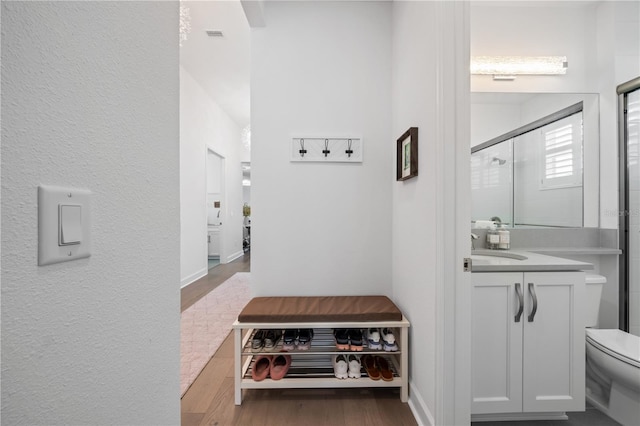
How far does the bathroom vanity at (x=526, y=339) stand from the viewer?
4.75 feet

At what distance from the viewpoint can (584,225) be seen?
6.67ft

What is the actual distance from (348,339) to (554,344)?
43.0 inches

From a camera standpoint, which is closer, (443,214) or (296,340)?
(443,214)

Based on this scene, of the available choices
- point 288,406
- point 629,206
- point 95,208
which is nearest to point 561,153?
Result: point 629,206

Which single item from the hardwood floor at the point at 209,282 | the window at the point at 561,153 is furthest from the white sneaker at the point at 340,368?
the hardwood floor at the point at 209,282

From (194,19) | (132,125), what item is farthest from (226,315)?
(194,19)

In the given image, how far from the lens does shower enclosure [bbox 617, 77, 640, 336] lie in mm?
1902

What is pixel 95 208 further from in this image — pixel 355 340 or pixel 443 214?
pixel 355 340

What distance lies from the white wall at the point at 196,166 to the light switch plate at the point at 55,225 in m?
3.63

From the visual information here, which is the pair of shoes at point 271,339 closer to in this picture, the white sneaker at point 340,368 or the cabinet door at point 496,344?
the white sneaker at point 340,368

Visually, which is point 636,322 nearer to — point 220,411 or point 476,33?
point 476,33

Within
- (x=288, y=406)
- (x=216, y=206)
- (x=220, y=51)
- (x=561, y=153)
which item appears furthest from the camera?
(x=216, y=206)

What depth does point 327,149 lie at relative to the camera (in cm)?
213

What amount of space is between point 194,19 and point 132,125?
3.03 m
